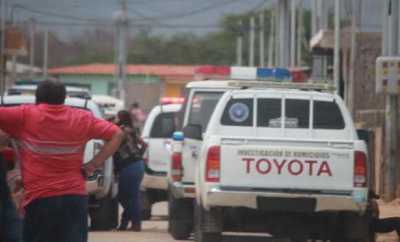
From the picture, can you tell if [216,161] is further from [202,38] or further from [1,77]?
[202,38]

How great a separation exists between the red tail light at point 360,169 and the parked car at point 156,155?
8245 millimetres

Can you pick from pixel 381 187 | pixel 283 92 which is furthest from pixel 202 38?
pixel 283 92

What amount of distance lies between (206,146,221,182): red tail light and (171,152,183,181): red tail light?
10.3ft

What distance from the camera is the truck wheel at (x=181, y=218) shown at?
55.3 ft

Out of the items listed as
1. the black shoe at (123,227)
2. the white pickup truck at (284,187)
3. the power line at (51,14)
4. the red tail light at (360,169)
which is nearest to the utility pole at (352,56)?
the black shoe at (123,227)

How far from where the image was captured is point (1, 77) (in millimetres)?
45938

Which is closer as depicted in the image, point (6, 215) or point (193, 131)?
point (6, 215)

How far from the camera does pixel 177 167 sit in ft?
55.3

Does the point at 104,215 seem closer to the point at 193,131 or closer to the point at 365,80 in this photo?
the point at 193,131

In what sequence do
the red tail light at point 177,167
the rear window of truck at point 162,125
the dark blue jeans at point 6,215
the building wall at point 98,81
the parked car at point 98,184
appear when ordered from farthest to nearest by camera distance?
1. the building wall at point 98,81
2. the rear window of truck at point 162,125
3. the red tail light at point 177,167
4. the parked car at point 98,184
5. the dark blue jeans at point 6,215

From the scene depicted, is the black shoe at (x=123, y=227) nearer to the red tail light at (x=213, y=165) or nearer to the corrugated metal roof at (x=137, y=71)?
the red tail light at (x=213, y=165)

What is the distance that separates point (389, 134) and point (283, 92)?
8517 mm

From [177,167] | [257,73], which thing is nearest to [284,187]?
[177,167]

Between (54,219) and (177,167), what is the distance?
758 cm
